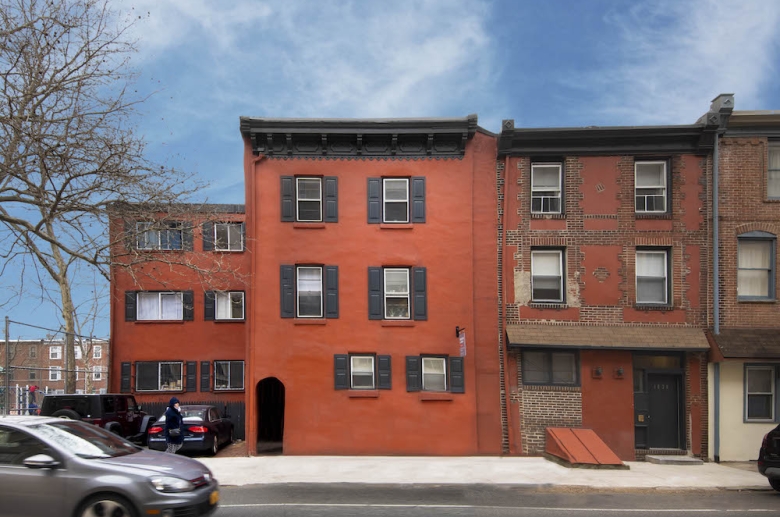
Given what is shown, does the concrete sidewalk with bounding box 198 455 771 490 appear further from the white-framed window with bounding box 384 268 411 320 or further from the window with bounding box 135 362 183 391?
the window with bounding box 135 362 183 391

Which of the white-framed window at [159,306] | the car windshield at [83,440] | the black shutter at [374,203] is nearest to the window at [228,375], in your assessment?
the white-framed window at [159,306]

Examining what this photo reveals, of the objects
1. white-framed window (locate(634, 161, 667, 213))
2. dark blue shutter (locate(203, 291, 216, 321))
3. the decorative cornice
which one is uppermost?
the decorative cornice

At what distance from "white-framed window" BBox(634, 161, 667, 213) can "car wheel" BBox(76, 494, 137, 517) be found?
15.6 metres

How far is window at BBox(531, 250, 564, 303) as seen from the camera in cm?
1814

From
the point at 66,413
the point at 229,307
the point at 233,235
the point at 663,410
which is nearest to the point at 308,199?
the point at 233,235

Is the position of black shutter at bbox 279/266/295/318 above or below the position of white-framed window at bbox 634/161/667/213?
below

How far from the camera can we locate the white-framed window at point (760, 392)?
17391mm

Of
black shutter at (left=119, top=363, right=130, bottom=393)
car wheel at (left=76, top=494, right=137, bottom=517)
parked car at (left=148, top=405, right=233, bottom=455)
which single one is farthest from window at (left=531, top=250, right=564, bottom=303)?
black shutter at (left=119, top=363, right=130, bottom=393)

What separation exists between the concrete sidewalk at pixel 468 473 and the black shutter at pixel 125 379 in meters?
9.97

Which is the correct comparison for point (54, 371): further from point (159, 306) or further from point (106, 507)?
point (106, 507)

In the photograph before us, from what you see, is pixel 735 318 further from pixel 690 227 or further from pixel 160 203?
pixel 160 203

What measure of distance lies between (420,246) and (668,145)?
25.6 feet

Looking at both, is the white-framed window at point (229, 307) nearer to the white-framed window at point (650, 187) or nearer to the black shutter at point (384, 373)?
the black shutter at point (384, 373)

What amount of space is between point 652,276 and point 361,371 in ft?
29.4
